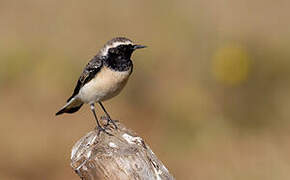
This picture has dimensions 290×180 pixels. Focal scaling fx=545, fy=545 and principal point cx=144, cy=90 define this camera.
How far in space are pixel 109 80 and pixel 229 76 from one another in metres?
3.75

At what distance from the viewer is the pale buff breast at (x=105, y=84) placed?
5.45m

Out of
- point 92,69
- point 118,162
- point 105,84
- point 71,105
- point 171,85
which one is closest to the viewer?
point 118,162

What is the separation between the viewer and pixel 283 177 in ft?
23.8

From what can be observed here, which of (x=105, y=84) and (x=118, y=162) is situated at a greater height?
(x=105, y=84)

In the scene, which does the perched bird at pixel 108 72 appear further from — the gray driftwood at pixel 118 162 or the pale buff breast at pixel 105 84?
the gray driftwood at pixel 118 162

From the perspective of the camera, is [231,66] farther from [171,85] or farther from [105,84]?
[105,84]

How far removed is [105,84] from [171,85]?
4145mm

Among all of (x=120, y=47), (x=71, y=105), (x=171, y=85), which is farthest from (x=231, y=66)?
(x=120, y=47)

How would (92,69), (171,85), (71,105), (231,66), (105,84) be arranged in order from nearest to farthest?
1. (105,84)
2. (92,69)
3. (71,105)
4. (231,66)
5. (171,85)

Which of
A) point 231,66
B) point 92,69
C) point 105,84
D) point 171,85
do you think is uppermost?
point 92,69

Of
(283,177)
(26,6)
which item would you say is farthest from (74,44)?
(283,177)

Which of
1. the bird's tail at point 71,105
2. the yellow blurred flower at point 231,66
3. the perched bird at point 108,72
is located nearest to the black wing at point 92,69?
the perched bird at point 108,72

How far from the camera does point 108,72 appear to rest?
18.1 feet

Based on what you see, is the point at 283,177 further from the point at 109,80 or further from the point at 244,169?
the point at 109,80
